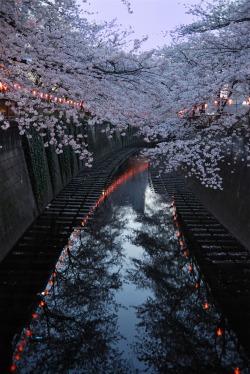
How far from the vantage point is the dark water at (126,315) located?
948 centimetres

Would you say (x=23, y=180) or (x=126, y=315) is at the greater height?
(x=23, y=180)

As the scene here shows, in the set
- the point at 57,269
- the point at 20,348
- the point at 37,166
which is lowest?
the point at 57,269

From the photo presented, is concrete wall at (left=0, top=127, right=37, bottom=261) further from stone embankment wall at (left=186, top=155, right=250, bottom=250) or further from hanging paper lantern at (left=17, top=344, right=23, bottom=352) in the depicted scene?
stone embankment wall at (left=186, top=155, right=250, bottom=250)

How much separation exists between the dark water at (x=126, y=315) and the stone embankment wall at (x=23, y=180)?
239cm

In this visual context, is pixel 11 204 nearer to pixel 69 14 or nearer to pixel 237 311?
pixel 69 14

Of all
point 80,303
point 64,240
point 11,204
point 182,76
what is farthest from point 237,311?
point 182,76

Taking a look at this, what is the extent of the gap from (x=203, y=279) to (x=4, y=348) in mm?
7215

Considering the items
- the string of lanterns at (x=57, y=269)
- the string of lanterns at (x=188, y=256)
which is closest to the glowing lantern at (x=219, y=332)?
the string of lanterns at (x=188, y=256)

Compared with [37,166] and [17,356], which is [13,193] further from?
[17,356]

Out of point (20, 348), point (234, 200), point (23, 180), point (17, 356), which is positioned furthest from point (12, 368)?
point (234, 200)

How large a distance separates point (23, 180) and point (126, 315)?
9449mm

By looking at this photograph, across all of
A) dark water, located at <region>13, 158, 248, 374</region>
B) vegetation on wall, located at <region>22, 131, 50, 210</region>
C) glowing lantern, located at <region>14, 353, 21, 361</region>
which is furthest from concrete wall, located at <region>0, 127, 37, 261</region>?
glowing lantern, located at <region>14, 353, 21, 361</region>

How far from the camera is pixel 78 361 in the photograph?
940cm

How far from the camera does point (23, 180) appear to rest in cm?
1867
